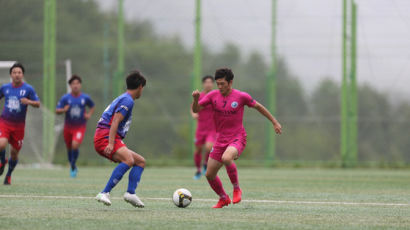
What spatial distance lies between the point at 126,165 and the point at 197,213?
1164 mm

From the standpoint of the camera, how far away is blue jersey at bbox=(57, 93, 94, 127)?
18547 millimetres

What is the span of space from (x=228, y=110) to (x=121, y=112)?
181cm

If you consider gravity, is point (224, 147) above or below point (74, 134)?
above

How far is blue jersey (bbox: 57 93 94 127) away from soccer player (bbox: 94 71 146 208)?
9.30 meters

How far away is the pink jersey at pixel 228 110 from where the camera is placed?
1027cm

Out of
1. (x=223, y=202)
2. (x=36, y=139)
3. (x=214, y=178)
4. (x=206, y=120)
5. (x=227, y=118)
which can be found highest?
(x=227, y=118)

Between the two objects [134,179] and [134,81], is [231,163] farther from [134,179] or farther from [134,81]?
[134,81]

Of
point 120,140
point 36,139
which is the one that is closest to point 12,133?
point 120,140

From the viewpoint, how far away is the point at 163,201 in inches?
408

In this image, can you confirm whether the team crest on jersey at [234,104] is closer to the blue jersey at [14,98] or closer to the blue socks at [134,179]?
the blue socks at [134,179]

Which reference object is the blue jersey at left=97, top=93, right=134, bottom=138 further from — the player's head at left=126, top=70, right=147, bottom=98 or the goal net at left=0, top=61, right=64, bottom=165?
the goal net at left=0, top=61, right=64, bottom=165

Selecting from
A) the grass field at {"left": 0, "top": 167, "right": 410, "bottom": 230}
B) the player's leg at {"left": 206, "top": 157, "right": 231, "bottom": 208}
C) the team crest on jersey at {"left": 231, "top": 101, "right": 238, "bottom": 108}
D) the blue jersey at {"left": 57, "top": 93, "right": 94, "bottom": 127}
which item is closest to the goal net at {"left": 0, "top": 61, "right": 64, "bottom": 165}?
the blue jersey at {"left": 57, "top": 93, "right": 94, "bottom": 127}

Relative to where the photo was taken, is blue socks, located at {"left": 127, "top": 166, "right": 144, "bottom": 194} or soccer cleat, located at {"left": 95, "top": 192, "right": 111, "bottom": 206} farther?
blue socks, located at {"left": 127, "top": 166, "right": 144, "bottom": 194}

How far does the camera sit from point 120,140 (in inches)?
367
